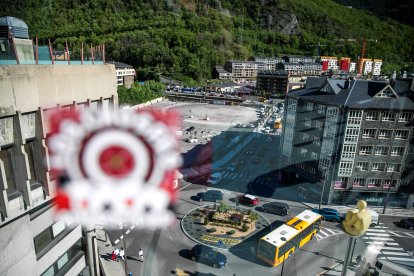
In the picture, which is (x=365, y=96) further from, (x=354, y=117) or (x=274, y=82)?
(x=274, y=82)

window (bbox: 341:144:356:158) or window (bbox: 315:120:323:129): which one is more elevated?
window (bbox: 315:120:323:129)

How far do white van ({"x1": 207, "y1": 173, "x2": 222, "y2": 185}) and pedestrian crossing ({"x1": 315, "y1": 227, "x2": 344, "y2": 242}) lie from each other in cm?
1063

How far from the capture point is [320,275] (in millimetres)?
15188

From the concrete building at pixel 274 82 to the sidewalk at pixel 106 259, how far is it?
234 feet

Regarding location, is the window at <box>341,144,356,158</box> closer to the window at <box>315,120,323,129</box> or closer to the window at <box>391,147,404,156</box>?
the window at <box>315,120,323,129</box>

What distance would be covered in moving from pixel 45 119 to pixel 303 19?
500 ft

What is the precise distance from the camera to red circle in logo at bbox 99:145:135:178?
4.00 meters

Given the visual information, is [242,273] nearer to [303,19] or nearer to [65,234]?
[65,234]

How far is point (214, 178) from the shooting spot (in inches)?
1088

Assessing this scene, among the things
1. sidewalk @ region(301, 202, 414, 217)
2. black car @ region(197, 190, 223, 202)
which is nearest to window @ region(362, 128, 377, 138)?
sidewalk @ region(301, 202, 414, 217)

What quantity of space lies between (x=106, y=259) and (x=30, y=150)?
11.4 m

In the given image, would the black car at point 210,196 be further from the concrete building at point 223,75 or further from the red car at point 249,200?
the concrete building at point 223,75
